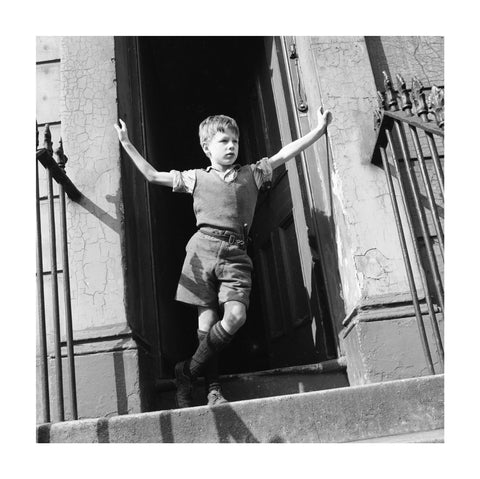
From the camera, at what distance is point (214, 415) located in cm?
209

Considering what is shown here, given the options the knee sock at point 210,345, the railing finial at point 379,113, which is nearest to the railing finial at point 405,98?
the railing finial at point 379,113

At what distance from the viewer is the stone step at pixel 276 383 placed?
2.83m

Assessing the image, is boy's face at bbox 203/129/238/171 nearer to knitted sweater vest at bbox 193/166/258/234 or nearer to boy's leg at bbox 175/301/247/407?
knitted sweater vest at bbox 193/166/258/234

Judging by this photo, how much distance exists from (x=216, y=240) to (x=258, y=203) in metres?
1.66

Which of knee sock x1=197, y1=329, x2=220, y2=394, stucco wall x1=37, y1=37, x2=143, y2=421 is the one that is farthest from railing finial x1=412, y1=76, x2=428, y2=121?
stucco wall x1=37, y1=37, x2=143, y2=421

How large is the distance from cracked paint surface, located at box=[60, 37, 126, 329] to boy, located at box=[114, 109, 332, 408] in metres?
0.31

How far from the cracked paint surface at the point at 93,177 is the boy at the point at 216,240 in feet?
1.01

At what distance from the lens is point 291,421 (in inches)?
81.8

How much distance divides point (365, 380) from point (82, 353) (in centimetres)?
131

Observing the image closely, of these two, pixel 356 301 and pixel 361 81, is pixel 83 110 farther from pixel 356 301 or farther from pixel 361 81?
pixel 356 301

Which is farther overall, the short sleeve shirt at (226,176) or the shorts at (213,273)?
the short sleeve shirt at (226,176)

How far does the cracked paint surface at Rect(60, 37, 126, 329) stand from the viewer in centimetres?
270

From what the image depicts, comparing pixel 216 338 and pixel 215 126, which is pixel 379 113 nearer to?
pixel 215 126

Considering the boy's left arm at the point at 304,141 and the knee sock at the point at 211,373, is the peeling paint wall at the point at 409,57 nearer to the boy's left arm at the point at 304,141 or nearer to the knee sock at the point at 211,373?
the boy's left arm at the point at 304,141
